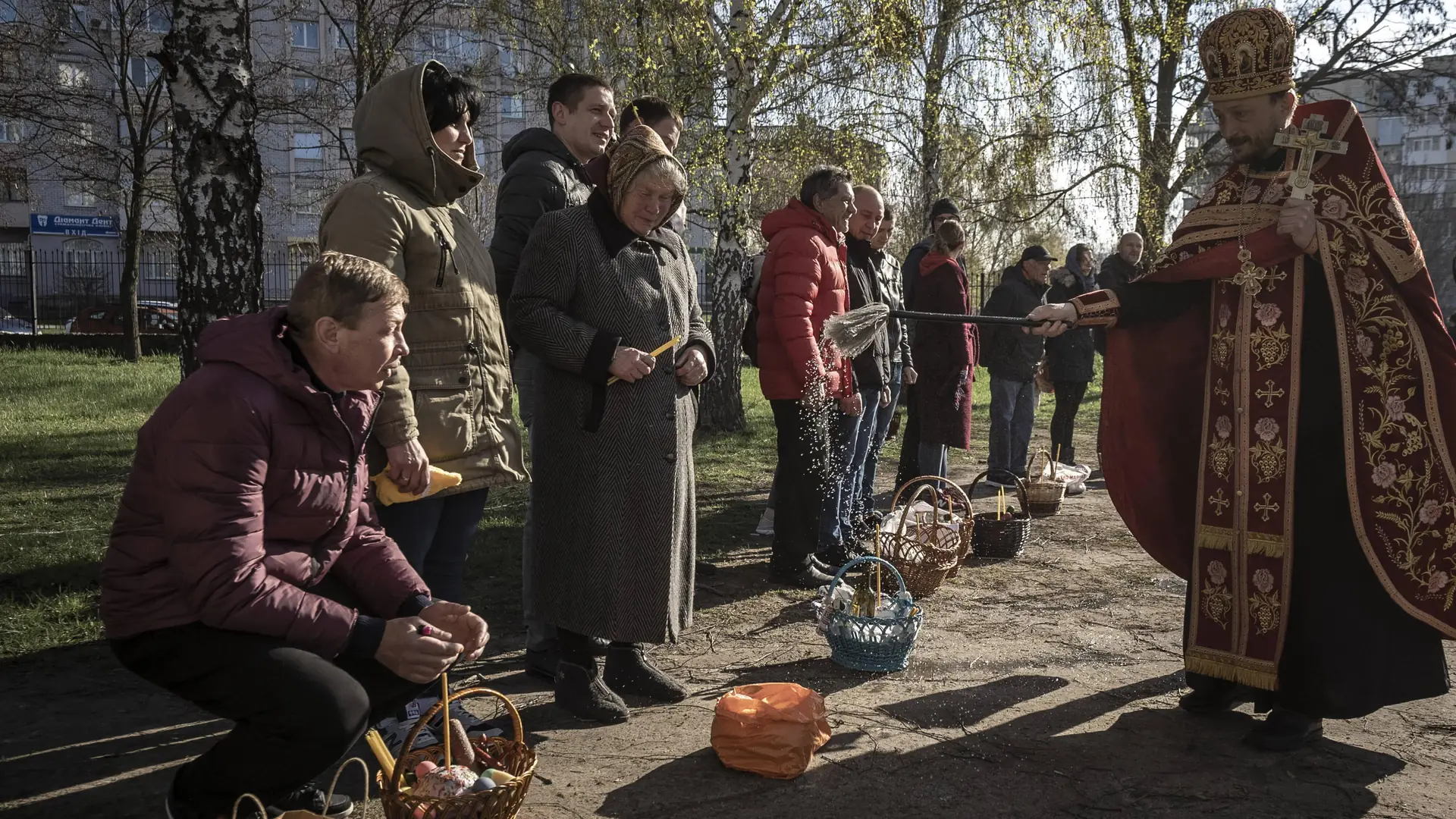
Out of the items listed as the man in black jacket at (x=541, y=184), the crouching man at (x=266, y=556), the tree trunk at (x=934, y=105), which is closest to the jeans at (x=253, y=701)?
the crouching man at (x=266, y=556)

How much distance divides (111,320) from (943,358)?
1021 inches

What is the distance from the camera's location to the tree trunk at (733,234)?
36.9 ft

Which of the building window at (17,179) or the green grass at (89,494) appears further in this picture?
the building window at (17,179)

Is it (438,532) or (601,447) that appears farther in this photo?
(601,447)

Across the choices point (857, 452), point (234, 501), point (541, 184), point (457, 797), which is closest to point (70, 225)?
point (857, 452)

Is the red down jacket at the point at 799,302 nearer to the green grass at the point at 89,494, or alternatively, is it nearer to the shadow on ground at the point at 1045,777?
the green grass at the point at 89,494

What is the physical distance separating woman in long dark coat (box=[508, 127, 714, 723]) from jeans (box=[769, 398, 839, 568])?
191cm

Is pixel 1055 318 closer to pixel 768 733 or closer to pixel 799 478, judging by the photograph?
pixel 768 733

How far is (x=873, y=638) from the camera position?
14.9 ft

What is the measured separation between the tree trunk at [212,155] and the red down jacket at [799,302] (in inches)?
106

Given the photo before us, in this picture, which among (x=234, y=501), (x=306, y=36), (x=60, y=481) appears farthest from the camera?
(x=306, y=36)

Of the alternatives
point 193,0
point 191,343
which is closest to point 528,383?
point 191,343

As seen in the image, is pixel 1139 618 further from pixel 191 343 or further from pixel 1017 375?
pixel 191 343

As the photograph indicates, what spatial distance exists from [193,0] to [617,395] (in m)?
3.61
